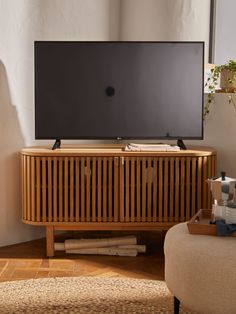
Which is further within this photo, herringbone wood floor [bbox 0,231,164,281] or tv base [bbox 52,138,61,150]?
tv base [bbox 52,138,61,150]

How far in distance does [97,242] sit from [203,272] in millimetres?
1721

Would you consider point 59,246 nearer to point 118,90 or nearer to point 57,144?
point 57,144

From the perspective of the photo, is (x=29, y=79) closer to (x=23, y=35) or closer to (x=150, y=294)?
(x=23, y=35)

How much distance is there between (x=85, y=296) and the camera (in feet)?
10.6

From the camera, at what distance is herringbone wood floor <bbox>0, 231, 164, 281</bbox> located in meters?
3.71

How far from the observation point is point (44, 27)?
445 cm

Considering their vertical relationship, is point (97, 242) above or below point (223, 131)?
below

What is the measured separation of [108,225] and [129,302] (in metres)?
1.00

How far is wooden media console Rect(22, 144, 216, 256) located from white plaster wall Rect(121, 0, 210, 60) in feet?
3.39

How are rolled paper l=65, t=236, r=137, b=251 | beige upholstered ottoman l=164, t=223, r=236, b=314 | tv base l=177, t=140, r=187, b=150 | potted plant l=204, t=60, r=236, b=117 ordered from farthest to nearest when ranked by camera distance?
potted plant l=204, t=60, r=236, b=117
tv base l=177, t=140, r=187, b=150
rolled paper l=65, t=236, r=137, b=251
beige upholstered ottoman l=164, t=223, r=236, b=314

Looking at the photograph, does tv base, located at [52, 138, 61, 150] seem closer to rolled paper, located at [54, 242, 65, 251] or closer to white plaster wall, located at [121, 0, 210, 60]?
rolled paper, located at [54, 242, 65, 251]

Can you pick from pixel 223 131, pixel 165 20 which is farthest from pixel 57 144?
→ pixel 165 20

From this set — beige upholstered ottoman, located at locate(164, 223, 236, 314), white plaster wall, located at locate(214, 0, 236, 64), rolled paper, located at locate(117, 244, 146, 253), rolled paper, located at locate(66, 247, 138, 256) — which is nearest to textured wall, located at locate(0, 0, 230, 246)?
white plaster wall, located at locate(214, 0, 236, 64)

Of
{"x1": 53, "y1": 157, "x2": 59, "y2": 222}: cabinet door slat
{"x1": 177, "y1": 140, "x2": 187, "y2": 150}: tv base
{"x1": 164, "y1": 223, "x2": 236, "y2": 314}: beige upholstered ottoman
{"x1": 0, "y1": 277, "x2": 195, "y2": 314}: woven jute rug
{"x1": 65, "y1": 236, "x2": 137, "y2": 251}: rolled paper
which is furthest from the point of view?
{"x1": 177, "y1": 140, "x2": 187, "y2": 150}: tv base
